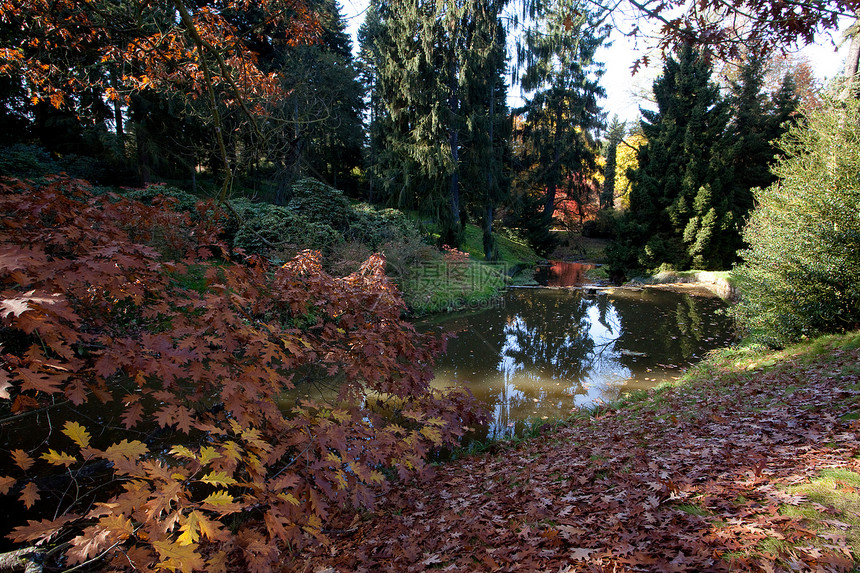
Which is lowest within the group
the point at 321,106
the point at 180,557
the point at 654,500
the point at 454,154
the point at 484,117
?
the point at 654,500

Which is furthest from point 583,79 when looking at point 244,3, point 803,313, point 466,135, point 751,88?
point 244,3

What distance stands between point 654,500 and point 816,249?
6531mm

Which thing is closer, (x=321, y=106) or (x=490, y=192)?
(x=321, y=106)

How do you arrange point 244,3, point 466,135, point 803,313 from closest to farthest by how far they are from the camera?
1. point 244,3
2. point 803,313
3. point 466,135

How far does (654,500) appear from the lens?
101 inches

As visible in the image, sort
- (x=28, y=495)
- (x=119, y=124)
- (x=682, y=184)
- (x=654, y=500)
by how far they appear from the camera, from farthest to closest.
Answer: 1. (x=682, y=184)
2. (x=119, y=124)
3. (x=654, y=500)
4. (x=28, y=495)

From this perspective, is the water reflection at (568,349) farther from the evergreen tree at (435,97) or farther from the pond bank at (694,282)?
the evergreen tree at (435,97)

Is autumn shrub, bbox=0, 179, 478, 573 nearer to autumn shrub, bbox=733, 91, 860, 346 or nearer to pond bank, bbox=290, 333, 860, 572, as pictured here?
pond bank, bbox=290, 333, 860, 572

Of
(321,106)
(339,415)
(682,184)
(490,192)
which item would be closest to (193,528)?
(339,415)

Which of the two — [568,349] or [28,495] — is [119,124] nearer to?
[568,349]

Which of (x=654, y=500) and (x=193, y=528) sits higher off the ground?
(x=193, y=528)

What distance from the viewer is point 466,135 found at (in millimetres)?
18094

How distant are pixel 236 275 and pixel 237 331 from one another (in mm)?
650

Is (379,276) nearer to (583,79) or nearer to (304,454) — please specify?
(304,454)
